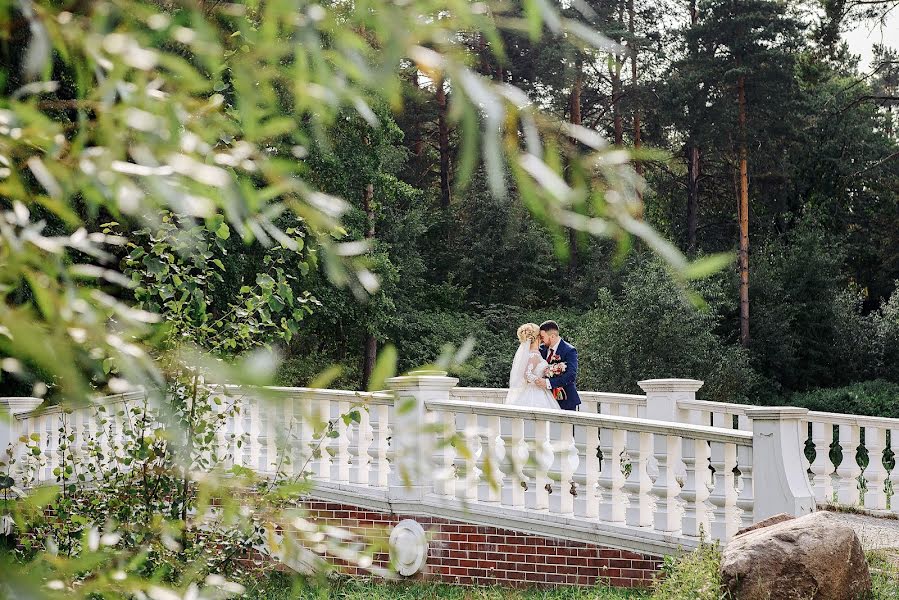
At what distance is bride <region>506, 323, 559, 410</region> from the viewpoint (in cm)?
1095

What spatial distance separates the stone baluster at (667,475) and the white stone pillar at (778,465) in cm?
67

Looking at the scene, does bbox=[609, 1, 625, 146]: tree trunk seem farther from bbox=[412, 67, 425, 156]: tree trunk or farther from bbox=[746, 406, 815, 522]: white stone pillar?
bbox=[746, 406, 815, 522]: white stone pillar

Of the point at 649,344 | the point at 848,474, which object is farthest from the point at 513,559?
the point at 649,344

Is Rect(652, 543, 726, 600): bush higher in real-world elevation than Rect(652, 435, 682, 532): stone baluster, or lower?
lower

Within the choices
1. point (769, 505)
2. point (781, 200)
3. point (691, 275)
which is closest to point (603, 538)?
point (769, 505)

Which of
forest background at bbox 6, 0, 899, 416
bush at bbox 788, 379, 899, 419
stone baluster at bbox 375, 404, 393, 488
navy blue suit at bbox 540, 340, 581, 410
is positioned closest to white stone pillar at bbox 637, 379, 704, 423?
navy blue suit at bbox 540, 340, 581, 410

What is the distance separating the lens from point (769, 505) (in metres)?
7.86

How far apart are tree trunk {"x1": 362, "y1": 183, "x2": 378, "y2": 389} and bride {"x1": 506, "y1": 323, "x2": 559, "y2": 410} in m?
15.3

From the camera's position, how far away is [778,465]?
7.77 metres

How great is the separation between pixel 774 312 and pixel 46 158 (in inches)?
1181

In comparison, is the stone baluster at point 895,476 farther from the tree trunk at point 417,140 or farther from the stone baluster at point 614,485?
the tree trunk at point 417,140

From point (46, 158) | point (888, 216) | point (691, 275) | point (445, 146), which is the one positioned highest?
point (445, 146)

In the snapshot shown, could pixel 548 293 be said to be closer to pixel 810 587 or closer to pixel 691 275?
pixel 810 587

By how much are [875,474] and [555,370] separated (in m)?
3.05
